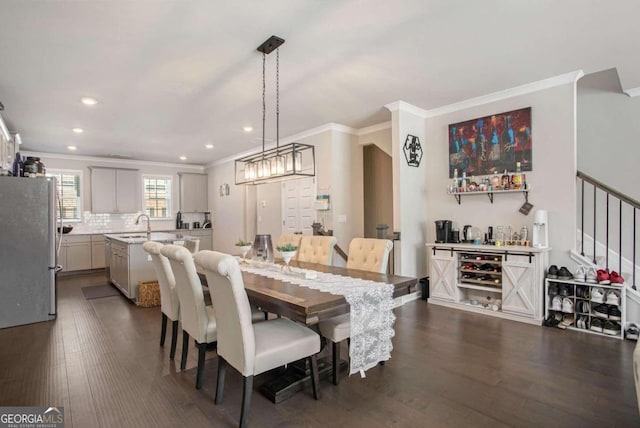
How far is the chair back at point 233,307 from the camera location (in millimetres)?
1900

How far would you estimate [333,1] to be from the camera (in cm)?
232

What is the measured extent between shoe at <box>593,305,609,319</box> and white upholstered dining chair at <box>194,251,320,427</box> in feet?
9.88

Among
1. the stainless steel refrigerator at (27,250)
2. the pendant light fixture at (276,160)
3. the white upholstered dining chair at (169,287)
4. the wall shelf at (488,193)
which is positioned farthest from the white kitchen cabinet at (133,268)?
the wall shelf at (488,193)

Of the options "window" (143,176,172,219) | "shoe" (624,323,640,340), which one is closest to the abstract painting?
"shoe" (624,323,640,340)

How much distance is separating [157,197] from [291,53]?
22.8 feet

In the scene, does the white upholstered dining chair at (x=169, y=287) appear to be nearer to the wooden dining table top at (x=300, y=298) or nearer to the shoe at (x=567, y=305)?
the wooden dining table top at (x=300, y=298)

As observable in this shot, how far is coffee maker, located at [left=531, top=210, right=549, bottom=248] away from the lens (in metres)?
3.83

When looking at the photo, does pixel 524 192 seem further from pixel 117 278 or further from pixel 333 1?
pixel 117 278

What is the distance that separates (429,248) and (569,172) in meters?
1.79

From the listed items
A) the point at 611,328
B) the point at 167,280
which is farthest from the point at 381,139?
the point at 167,280

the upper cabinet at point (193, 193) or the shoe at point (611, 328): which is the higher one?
the upper cabinet at point (193, 193)

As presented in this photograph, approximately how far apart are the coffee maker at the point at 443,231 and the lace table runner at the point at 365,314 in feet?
7.75

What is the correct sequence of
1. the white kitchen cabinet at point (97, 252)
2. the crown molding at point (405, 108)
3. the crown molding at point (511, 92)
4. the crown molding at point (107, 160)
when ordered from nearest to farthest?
the crown molding at point (511, 92) < the crown molding at point (405, 108) < the crown molding at point (107, 160) < the white kitchen cabinet at point (97, 252)

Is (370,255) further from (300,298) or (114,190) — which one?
(114,190)
